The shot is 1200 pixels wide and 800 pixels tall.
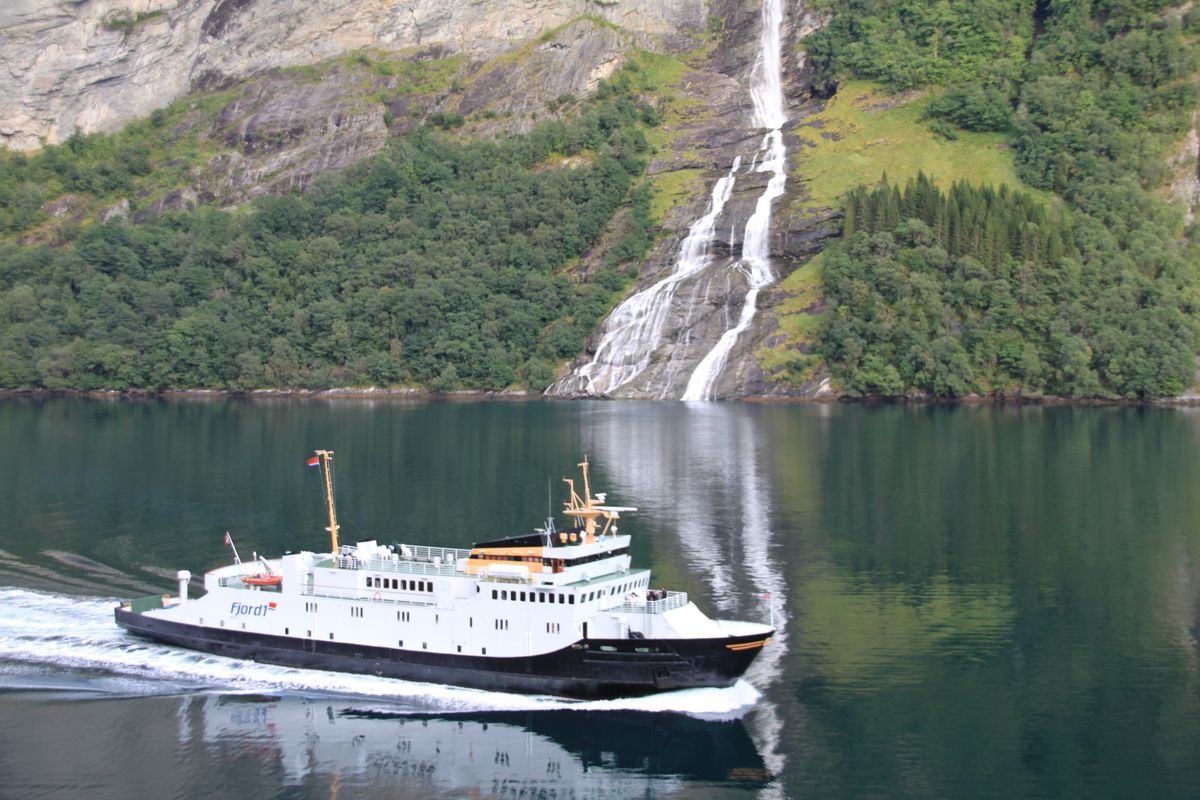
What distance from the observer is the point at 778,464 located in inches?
3831

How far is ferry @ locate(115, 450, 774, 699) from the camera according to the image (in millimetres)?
43750

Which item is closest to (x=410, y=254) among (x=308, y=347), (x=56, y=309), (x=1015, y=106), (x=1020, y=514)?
(x=308, y=347)

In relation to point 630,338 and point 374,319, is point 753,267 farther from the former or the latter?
point 374,319

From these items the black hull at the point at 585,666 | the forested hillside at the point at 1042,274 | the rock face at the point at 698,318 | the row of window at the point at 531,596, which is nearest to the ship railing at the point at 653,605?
the black hull at the point at 585,666

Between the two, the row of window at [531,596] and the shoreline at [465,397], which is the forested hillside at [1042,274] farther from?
the row of window at [531,596]

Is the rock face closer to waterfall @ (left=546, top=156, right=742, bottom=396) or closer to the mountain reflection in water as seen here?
waterfall @ (left=546, top=156, right=742, bottom=396)

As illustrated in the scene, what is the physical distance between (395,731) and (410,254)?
158m

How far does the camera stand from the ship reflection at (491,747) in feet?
124

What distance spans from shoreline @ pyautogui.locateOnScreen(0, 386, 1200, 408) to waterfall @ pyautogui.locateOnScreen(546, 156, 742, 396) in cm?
371

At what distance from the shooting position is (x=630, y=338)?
171m

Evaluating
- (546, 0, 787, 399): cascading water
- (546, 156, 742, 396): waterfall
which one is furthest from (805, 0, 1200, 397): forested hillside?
(546, 156, 742, 396): waterfall

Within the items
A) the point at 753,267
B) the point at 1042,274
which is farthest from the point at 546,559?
the point at 753,267

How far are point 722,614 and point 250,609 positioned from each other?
800 inches

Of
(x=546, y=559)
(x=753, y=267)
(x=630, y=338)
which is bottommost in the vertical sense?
(x=546, y=559)
